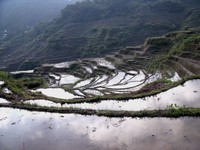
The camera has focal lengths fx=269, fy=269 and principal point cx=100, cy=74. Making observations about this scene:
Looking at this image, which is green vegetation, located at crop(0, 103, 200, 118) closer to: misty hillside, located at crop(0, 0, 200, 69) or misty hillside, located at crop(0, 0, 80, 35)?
misty hillside, located at crop(0, 0, 200, 69)

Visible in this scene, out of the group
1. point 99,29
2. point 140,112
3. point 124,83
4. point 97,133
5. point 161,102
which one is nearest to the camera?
point 97,133

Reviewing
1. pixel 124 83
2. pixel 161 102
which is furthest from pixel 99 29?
pixel 161 102

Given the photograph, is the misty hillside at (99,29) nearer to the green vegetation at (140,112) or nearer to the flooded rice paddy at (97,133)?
the green vegetation at (140,112)

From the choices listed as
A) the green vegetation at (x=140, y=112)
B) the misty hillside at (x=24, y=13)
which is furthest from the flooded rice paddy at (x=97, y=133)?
the misty hillside at (x=24, y=13)

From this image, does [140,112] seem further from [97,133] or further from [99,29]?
[99,29]

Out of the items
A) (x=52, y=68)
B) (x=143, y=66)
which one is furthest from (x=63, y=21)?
(x=143, y=66)

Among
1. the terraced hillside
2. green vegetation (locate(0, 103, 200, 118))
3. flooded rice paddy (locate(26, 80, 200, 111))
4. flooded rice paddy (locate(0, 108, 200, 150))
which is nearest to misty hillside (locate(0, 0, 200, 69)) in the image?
the terraced hillside
